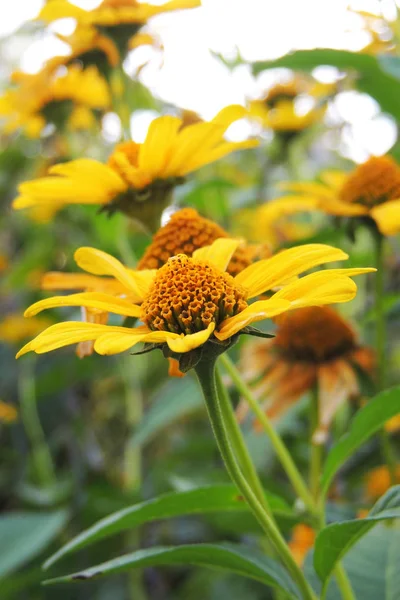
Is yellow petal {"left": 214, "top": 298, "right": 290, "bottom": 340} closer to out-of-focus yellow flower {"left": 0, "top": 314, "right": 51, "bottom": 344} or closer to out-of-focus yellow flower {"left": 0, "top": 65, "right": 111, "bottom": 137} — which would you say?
out-of-focus yellow flower {"left": 0, "top": 65, "right": 111, "bottom": 137}

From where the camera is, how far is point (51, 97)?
122cm

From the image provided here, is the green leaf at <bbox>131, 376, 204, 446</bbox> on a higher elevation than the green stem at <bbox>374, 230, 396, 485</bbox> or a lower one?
lower

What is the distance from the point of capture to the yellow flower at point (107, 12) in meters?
0.92

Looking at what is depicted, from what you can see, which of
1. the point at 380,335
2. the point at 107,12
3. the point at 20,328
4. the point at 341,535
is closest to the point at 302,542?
the point at 380,335

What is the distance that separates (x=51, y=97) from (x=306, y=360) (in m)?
0.70

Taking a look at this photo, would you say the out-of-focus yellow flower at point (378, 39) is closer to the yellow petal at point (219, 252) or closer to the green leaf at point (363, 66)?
the green leaf at point (363, 66)

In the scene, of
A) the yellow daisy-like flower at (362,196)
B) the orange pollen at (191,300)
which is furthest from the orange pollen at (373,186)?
the orange pollen at (191,300)

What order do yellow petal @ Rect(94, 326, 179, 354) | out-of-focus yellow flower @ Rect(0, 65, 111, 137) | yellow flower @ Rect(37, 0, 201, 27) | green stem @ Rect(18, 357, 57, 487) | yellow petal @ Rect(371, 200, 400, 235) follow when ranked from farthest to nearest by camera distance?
1. green stem @ Rect(18, 357, 57, 487)
2. out-of-focus yellow flower @ Rect(0, 65, 111, 137)
3. yellow flower @ Rect(37, 0, 201, 27)
4. yellow petal @ Rect(371, 200, 400, 235)
5. yellow petal @ Rect(94, 326, 179, 354)

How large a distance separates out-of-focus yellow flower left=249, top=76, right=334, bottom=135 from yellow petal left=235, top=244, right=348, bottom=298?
898 millimetres

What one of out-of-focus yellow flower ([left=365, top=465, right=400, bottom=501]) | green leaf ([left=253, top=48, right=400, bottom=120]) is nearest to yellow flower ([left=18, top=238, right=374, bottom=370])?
green leaf ([left=253, top=48, right=400, bottom=120])

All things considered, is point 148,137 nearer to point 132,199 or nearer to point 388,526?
point 132,199

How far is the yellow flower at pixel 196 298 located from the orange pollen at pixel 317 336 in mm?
277

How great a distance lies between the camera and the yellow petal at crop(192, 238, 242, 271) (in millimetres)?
545

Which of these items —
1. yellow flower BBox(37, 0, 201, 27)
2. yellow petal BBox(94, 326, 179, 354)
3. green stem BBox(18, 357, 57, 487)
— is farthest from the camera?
green stem BBox(18, 357, 57, 487)
